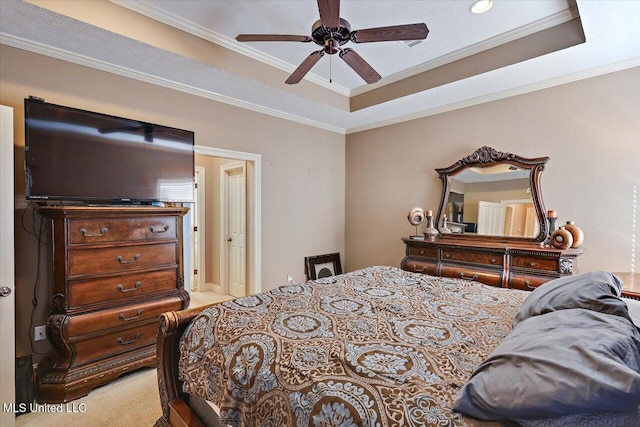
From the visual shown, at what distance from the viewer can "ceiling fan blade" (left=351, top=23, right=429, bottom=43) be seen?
195 centimetres

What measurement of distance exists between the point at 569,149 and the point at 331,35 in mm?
2779

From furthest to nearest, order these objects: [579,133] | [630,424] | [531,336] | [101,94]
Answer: [579,133]
[101,94]
[531,336]
[630,424]

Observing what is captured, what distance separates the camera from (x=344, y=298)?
1887mm

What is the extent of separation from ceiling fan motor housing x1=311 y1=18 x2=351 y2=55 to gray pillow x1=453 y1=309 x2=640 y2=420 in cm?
209

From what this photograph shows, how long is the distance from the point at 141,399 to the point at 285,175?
9.96 ft

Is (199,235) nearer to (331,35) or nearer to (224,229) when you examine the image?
(224,229)

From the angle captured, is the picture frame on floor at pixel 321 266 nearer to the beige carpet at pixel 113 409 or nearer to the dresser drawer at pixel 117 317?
the dresser drawer at pixel 117 317

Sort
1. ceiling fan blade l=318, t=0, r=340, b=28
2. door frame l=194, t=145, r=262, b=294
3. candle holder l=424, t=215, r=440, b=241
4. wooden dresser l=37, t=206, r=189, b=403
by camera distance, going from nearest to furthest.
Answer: ceiling fan blade l=318, t=0, r=340, b=28, wooden dresser l=37, t=206, r=189, b=403, candle holder l=424, t=215, r=440, b=241, door frame l=194, t=145, r=262, b=294

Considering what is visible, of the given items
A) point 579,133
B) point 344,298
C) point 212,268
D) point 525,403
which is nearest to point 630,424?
point 525,403

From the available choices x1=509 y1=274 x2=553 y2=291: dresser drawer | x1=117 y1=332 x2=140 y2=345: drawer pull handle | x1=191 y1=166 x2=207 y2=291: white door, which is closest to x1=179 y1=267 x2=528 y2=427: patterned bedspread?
x1=509 y1=274 x2=553 y2=291: dresser drawer

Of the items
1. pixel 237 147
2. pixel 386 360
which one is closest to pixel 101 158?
pixel 237 147

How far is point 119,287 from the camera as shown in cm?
246

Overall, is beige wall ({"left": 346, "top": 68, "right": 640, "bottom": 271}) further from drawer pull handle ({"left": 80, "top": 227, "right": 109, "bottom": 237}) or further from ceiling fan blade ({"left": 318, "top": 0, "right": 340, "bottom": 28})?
drawer pull handle ({"left": 80, "top": 227, "right": 109, "bottom": 237})

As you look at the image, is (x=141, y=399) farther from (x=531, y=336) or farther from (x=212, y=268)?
(x=212, y=268)
